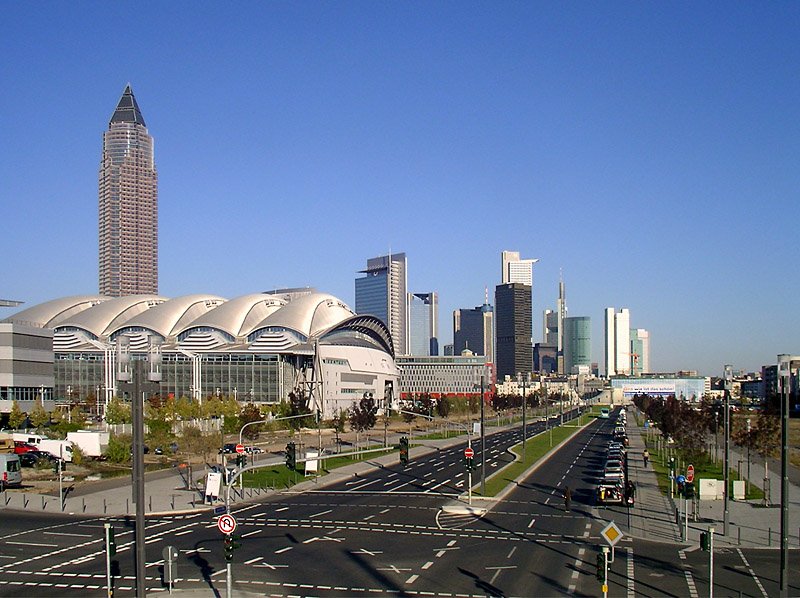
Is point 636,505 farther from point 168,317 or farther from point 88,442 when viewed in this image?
point 168,317

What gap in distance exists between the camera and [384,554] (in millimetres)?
40500

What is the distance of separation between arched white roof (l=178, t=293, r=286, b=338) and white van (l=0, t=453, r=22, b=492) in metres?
111

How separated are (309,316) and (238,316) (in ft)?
48.5

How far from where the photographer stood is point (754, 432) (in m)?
66.4

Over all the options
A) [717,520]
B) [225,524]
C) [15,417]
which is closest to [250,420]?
[15,417]

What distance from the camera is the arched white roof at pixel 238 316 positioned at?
183250mm

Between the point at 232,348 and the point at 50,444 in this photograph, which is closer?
the point at 50,444

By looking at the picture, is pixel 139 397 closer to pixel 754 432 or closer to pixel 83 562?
pixel 83 562

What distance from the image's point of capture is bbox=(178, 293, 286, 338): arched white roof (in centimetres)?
18325

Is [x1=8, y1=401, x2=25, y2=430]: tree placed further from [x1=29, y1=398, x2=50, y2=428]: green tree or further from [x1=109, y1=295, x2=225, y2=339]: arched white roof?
[x1=109, y1=295, x2=225, y2=339]: arched white roof

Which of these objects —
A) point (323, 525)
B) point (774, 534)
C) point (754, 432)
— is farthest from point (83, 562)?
point (754, 432)

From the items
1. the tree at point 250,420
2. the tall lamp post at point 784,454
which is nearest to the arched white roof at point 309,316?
the tree at point 250,420

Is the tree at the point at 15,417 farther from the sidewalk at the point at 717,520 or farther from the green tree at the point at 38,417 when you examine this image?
the sidewalk at the point at 717,520

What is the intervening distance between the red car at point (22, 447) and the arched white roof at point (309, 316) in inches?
3456
